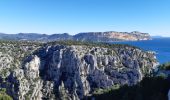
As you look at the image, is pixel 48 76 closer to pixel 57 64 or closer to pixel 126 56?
pixel 57 64

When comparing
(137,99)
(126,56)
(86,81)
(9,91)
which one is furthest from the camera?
(126,56)

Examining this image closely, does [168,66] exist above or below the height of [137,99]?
above

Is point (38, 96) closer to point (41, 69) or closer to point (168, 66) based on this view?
point (41, 69)

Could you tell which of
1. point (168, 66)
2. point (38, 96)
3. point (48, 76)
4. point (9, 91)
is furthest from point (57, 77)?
point (168, 66)

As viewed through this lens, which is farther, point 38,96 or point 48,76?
point 48,76

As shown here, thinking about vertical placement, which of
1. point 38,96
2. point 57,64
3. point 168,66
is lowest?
point 38,96

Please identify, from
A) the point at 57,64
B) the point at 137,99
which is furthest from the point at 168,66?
the point at 57,64

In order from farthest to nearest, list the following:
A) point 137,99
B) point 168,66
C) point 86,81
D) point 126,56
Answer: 1. point 126,56
2. point 86,81
3. point 168,66
4. point 137,99
